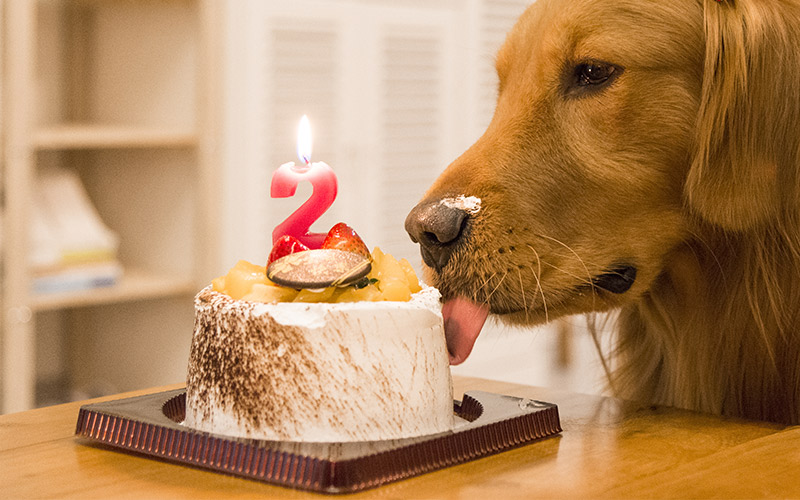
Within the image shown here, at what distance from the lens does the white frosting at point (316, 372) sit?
34.1 inches

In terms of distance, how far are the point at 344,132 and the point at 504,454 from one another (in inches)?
104

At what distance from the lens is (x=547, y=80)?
4.67 ft

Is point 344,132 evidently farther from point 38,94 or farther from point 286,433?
point 286,433

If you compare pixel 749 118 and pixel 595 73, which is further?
pixel 595 73

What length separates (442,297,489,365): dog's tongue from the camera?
1237 mm

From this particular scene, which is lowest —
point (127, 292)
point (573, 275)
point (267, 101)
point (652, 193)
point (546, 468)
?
point (127, 292)

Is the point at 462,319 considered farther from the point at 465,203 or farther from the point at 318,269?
the point at 318,269

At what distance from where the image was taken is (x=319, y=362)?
869 millimetres

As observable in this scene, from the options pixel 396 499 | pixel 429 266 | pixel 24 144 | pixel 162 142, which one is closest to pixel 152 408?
pixel 396 499

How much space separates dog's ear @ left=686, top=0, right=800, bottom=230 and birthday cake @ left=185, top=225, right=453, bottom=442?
52 centimetres

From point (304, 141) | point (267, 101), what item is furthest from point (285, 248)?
point (267, 101)

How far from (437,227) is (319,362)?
0.46 meters

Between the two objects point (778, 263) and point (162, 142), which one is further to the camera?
point (162, 142)

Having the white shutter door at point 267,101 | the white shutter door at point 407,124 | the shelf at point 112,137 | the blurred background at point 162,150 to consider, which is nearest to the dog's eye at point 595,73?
the blurred background at point 162,150
